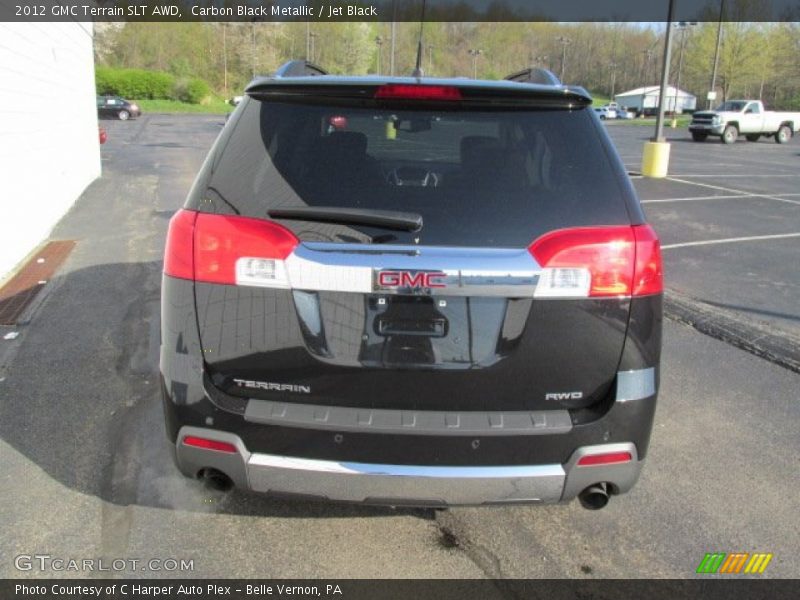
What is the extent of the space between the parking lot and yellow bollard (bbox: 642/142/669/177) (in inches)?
410

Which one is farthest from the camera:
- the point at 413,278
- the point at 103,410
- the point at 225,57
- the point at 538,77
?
the point at 225,57

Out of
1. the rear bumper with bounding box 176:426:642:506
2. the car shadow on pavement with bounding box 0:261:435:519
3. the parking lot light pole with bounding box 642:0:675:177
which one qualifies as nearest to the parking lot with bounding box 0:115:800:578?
the car shadow on pavement with bounding box 0:261:435:519

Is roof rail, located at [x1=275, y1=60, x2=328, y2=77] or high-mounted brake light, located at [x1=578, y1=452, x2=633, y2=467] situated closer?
high-mounted brake light, located at [x1=578, y1=452, x2=633, y2=467]

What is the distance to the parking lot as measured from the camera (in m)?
2.67

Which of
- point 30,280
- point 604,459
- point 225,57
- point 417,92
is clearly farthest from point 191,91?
point 604,459

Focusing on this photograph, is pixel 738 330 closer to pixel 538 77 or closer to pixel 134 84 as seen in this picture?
pixel 538 77

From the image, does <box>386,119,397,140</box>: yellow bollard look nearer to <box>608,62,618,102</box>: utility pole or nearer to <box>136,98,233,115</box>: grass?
<box>136,98,233,115</box>: grass

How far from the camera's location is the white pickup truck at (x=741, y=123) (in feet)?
111

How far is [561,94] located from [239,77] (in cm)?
7855

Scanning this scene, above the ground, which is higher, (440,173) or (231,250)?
(440,173)

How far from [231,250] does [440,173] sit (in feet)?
2.62

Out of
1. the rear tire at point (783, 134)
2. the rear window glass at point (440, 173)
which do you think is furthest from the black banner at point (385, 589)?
the rear tire at point (783, 134)

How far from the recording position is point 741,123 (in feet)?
112

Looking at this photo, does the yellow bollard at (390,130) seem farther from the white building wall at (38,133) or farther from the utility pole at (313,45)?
the utility pole at (313,45)
